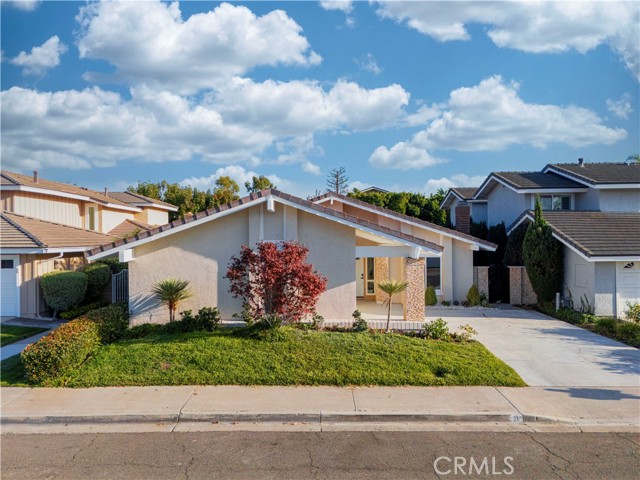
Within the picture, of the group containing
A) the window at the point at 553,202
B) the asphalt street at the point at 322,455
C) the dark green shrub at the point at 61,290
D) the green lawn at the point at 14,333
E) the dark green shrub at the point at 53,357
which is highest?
the window at the point at 553,202

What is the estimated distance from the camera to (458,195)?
29.6m

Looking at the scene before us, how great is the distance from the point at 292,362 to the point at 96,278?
11492 millimetres

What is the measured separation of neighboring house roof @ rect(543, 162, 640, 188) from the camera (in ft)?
70.2

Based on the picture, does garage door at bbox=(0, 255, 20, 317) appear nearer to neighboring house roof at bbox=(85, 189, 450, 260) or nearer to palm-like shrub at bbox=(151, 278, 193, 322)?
neighboring house roof at bbox=(85, 189, 450, 260)

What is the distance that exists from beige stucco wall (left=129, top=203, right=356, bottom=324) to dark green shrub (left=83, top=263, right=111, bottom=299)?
651 cm

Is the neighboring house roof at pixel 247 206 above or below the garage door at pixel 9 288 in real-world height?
above

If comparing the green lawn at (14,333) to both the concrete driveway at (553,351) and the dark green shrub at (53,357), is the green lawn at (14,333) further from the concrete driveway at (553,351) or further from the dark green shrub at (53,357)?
the concrete driveway at (553,351)

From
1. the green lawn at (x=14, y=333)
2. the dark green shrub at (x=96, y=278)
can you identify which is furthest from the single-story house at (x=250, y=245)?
the dark green shrub at (x=96, y=278)

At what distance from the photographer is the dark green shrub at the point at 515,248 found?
20.4m

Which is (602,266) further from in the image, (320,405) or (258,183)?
(258,183)

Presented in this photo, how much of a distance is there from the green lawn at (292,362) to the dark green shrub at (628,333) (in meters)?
4.78

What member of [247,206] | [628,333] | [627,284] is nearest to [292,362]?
[247,206]

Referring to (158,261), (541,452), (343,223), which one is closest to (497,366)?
(541,452)

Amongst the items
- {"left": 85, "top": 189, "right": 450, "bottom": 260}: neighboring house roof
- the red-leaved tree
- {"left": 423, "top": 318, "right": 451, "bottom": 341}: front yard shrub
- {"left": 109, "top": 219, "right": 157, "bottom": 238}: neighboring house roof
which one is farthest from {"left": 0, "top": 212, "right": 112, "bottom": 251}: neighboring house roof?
{"left": 423, "top": 318, "right": 451, "bottom": 341}: front yard shrub
